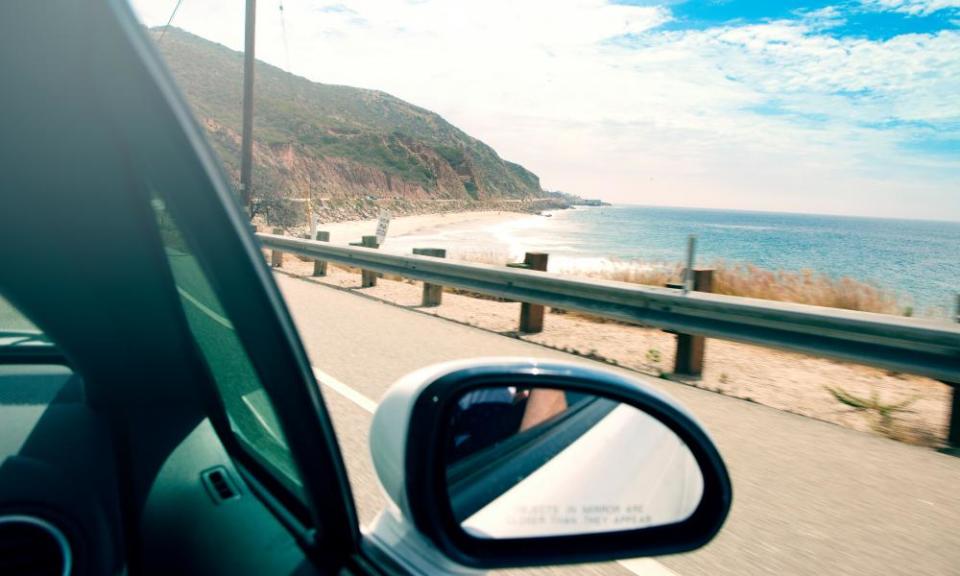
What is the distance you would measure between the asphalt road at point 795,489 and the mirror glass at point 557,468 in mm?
1372

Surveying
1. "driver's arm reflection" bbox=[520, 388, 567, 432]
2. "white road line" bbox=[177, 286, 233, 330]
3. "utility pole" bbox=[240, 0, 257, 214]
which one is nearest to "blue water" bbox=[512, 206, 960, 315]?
"driver's arm reflection" bbox=[520, 388, 567, 432]

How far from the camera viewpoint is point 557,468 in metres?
1.79

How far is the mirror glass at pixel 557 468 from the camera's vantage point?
4.99 feet

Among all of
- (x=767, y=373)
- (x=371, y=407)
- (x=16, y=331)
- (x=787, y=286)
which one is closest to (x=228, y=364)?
(x=16, y=331)

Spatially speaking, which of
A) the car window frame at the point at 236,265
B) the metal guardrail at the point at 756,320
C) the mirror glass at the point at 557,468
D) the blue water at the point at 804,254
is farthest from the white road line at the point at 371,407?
the blue water at the point at 804,254

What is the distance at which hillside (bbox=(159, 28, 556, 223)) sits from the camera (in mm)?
30953

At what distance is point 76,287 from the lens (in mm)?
1476

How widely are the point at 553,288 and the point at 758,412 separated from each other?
3.38 metres

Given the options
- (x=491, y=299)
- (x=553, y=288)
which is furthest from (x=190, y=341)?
(x=491, y=299)

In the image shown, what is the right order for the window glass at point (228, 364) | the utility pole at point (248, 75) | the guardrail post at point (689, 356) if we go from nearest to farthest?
the window glass at point (228, 364) < the guardrail post at point (689, 356) < the utility pole at point (248, 75)

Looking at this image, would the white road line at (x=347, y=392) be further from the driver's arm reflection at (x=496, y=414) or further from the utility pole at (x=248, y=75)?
the utility pole at (x=248, y=75)

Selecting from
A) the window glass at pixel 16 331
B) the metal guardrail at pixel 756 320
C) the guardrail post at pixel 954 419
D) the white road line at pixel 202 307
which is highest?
the white road line at pixel 202 307

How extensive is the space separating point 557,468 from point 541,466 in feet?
0.14

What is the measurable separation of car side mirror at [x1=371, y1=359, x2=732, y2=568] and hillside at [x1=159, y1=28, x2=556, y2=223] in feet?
19.0
